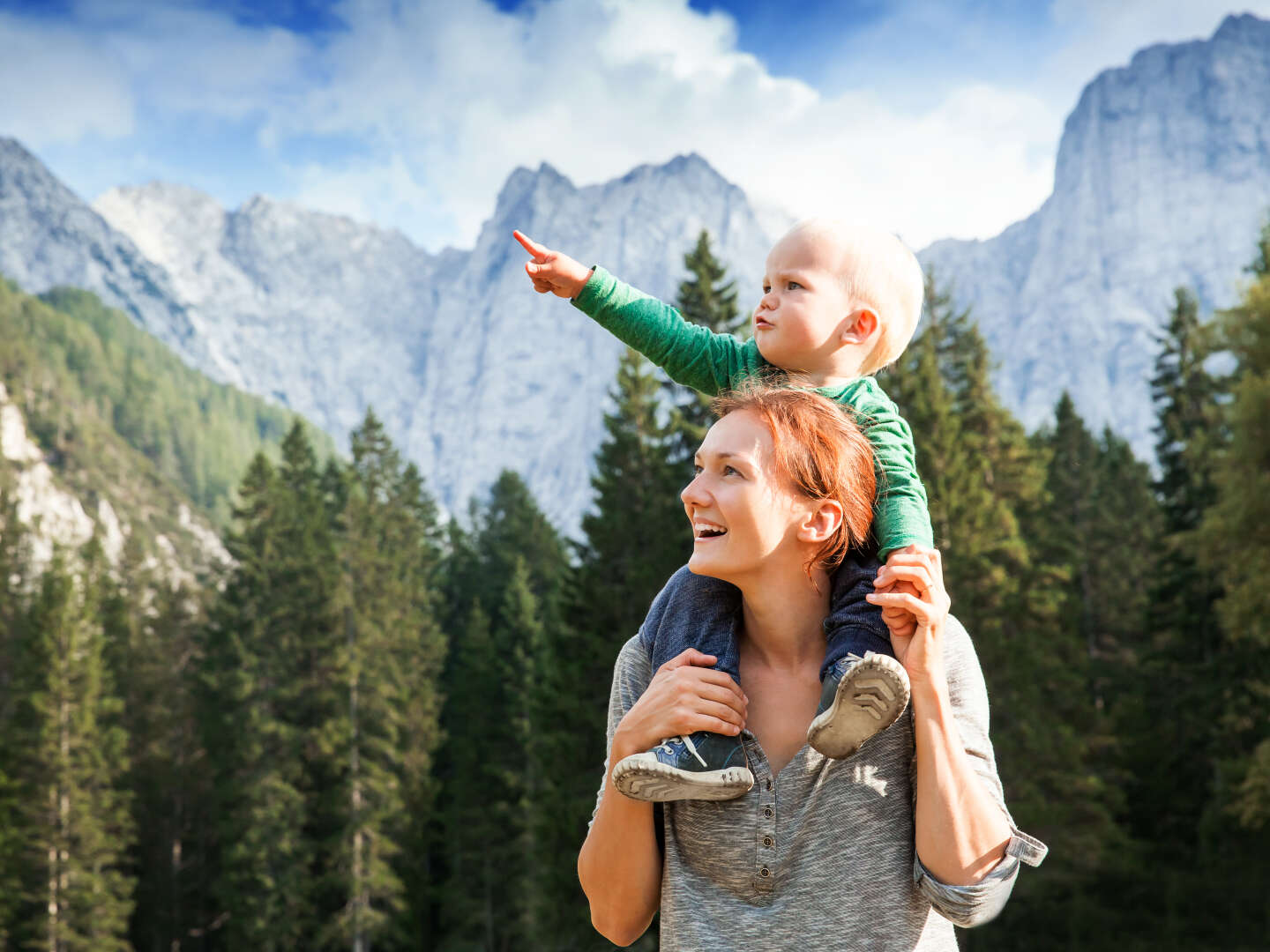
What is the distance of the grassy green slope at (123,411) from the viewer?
345 feet

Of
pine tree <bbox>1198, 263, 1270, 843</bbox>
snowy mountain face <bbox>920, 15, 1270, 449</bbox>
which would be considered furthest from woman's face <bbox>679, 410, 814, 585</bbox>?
snowy mountain face <bbox>920, 15, 1270, 449</bbox>

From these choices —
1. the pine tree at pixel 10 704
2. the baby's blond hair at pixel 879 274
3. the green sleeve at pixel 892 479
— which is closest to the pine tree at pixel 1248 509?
the baby's blond hair at pixel 879 274

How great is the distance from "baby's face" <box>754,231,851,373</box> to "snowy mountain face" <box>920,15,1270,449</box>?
141204 millimetres

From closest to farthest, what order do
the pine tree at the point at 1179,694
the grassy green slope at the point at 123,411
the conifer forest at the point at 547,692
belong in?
the conifer forest at the point at 547,692 → the pine tree at the point at 1179,694 → the grassy green slope at the point at 123,411

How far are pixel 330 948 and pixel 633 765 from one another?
33.6m

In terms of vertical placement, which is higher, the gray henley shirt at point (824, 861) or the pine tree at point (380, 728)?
the pine tree at point (380, 728)

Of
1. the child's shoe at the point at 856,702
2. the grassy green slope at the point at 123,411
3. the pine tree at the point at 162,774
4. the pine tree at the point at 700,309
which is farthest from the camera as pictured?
the grassy green slope at the point at 123,411

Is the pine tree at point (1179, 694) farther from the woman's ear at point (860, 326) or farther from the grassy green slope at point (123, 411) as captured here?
the grassy green slope at point (123, 411)

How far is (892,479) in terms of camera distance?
2.32 m

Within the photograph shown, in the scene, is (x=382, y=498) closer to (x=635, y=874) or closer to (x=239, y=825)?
(x=239, y=825)

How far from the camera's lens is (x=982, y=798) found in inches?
81.6

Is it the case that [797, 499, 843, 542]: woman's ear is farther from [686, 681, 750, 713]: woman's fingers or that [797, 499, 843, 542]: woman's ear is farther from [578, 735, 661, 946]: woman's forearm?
[578, 735, 661, 946]: woman's forearm

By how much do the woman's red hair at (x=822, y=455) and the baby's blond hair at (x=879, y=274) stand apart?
0.37 m

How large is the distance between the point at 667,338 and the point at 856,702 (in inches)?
46.2
